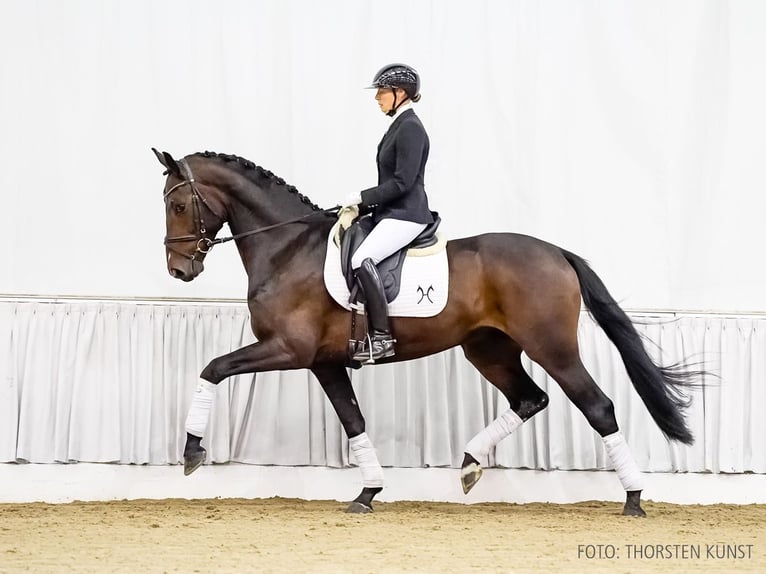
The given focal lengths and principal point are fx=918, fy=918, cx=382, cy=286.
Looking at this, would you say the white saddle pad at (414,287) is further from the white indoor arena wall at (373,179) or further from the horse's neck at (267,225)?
the white indoor arena wall at (373,179)

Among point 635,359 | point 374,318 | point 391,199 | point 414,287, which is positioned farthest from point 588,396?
point 391,199

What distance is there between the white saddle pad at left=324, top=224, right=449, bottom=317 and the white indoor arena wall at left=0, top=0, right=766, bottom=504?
1.14m

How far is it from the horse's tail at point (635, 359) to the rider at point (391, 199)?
972 mm

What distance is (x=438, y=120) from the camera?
6273 millimetres

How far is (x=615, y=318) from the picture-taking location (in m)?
5.08

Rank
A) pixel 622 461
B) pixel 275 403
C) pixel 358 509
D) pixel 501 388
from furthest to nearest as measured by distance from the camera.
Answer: pixel 275 403
pixel 501 388
pixel 358 509
pixel 622 461

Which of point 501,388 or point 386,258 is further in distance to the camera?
point 501,388

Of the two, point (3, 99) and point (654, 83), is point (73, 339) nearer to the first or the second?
point (3, 99)

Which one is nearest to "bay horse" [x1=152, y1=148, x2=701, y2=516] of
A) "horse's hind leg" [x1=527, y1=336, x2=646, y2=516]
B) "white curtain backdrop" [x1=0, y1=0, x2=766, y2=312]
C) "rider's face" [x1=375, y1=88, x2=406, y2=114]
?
"horse's hind leg" [x1=527, y1=336, x2=646, y2=516]

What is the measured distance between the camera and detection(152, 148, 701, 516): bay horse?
493 centimetres

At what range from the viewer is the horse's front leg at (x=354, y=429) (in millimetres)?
5137

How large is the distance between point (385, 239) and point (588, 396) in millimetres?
1377

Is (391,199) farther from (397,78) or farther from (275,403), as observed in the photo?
(275,403)

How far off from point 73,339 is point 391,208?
2342mm
